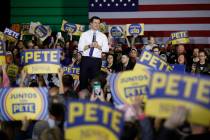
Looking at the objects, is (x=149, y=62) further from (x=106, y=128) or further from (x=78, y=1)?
(x=78, y=1)

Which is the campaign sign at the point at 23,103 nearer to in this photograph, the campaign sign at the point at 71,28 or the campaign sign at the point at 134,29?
the campaign sign at the point at 134,29

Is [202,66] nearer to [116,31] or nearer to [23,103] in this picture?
[116,31]

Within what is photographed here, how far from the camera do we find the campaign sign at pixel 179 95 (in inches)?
124

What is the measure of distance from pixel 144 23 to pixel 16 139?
786 centimetres

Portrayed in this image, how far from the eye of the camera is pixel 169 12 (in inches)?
460

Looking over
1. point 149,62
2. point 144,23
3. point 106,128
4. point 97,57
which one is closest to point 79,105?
point 106,128

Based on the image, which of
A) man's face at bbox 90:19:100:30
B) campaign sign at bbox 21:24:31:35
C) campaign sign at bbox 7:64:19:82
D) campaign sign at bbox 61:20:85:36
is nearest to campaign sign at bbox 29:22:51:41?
campaign sign at bbox 61:20:85:36

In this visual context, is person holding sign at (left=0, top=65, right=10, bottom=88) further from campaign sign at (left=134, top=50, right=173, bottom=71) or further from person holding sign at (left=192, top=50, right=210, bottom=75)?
person holding sign at (left=192, top=50, right=210, bottom=75)

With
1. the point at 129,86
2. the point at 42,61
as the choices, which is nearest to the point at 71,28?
the point at 42,61

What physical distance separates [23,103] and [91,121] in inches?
52.7

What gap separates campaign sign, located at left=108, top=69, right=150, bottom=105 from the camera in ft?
14.3

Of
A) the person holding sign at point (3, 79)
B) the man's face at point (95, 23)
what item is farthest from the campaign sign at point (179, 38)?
the person holding sign at point (3, 79)

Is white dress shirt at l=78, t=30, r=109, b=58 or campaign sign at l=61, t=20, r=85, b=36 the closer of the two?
white dress shirt at l=78, t=30, r=109, b=58

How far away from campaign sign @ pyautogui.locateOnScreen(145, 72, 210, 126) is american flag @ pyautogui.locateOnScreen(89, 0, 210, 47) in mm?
8457
